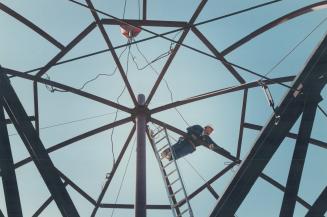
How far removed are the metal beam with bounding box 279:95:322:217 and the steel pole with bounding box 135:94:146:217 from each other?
2611mm

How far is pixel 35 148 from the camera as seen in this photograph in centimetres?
780

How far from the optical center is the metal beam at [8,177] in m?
7.21

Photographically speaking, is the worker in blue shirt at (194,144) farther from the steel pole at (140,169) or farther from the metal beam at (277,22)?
the metal beam at (277,22)

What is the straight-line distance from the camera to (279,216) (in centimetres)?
774

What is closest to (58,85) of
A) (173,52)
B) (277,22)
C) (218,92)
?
(173,52)

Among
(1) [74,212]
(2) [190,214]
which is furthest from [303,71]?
(1) [74,212]

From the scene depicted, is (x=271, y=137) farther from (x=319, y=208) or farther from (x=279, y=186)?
(x=279, y=186)

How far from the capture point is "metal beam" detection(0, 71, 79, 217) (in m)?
7.57

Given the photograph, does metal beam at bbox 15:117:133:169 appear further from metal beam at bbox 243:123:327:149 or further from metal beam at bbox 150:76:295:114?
metal beam at bbox 243:123:327:149

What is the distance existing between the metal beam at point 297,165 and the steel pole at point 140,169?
8.57ft

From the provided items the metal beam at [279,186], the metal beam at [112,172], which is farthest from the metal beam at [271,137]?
the metal beam at [112,172]

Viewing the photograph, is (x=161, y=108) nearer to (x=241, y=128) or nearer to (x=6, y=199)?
(x=241, y=128)

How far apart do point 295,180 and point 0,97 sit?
17.8ft

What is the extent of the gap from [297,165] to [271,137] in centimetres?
83
